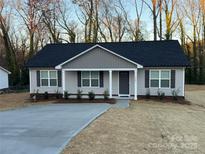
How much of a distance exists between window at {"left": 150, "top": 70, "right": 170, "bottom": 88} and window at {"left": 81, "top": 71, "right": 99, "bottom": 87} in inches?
176

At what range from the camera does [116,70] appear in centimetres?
2033

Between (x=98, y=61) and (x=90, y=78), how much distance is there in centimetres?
184

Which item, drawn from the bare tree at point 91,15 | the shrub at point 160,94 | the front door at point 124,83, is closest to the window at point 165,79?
the shrub at point 160,94

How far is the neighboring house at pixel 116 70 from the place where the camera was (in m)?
20.2

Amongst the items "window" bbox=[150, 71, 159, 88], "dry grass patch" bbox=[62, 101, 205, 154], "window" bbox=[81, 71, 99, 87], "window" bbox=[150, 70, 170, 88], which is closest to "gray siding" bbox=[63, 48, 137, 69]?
"window" bbox=[81, 71, 99, 87]

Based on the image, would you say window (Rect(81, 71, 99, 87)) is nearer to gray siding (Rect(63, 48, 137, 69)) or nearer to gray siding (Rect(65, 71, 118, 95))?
gray siding (Rect(65, 71, 118, 95))

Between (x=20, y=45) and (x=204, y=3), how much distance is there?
31.5 metres

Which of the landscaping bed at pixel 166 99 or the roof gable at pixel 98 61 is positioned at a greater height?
the roof gable at pixel 98 61

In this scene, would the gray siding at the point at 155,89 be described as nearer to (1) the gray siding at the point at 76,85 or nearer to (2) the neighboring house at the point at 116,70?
(2) the neighboring house at the point at 116,70

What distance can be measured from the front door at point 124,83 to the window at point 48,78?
562 centimetres

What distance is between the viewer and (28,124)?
10742mm

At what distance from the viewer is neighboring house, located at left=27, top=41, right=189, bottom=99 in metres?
20.2

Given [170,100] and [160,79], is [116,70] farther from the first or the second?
[170,100]

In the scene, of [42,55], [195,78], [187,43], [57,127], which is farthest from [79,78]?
[187,43]
